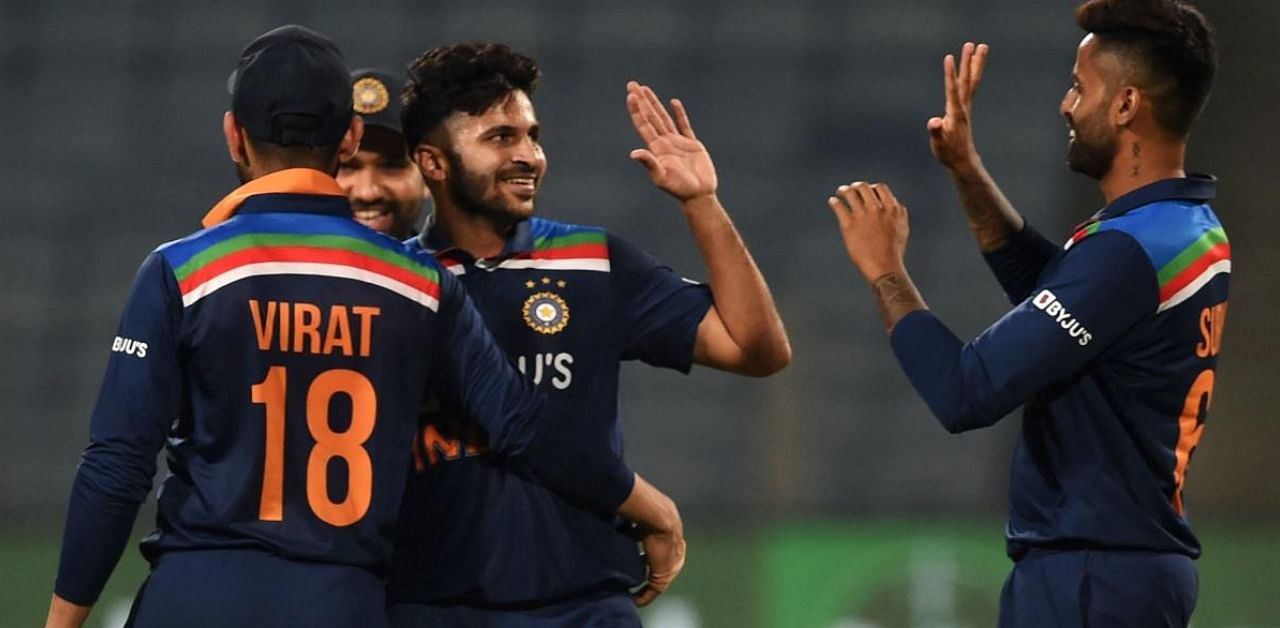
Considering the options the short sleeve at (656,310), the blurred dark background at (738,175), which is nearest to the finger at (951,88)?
the short sleeve at (656,310)

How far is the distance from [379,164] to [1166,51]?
4.94 ft

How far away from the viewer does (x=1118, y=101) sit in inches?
122

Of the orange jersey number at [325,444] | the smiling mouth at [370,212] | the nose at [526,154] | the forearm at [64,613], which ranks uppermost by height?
the nose at [526,154]

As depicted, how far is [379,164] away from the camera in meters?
3.78

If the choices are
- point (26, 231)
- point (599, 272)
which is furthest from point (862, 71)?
point (599, 272)

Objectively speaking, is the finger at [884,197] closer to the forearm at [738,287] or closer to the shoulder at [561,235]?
the forearm at [738,287]

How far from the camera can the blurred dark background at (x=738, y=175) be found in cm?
659

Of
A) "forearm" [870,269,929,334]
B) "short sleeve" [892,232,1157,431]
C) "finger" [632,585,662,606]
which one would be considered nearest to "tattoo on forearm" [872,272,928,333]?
"forearm" [870,269,929,334]

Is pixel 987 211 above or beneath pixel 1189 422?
above

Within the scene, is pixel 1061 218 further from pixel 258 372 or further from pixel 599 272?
pixel 258 372

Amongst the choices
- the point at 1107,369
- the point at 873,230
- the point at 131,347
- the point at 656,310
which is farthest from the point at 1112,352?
the point at 131,347

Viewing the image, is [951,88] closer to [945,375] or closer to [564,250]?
[945,375]

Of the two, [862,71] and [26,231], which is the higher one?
[862,71]

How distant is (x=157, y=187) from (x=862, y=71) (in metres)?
2.68
